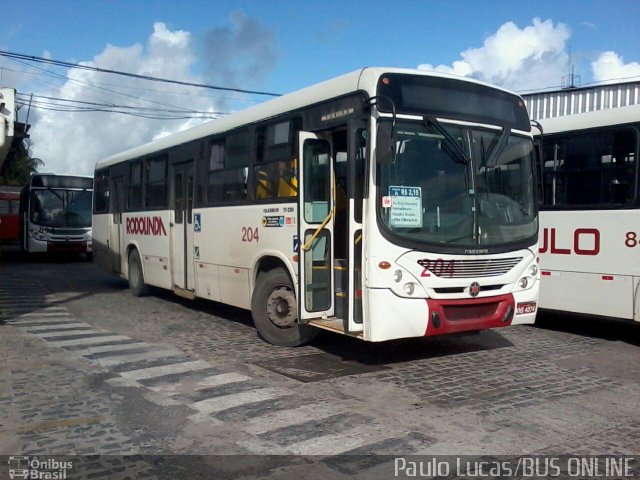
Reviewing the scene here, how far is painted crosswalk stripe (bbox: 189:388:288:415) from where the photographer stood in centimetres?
596

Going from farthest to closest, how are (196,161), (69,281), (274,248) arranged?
(69,281)
(196,161)
(274,248)

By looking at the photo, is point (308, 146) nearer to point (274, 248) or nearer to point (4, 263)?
point (274, 248)

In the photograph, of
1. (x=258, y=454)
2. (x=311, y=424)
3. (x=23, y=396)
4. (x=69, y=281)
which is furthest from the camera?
(x=69, y=281)

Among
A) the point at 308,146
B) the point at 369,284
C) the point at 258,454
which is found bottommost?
the point at 258,454

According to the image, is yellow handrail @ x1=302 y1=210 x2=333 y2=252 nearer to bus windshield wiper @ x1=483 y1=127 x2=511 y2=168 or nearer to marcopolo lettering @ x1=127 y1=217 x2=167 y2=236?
bus windshield wiper @ x1=483 y1=127 x2=511 y2=168

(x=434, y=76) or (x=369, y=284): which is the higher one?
(x=434, y=76)

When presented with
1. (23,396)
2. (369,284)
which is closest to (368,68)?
(369,284)

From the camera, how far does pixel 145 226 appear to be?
13359 mm

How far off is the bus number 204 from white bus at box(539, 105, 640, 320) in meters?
4.24

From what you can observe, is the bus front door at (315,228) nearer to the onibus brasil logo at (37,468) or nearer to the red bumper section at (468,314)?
the red bumper section at (468,314)

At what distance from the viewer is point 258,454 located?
15.9ft

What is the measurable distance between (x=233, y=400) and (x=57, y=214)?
20.4 m

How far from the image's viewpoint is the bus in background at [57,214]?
941 inches

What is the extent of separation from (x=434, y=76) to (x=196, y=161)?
509 centimetres
